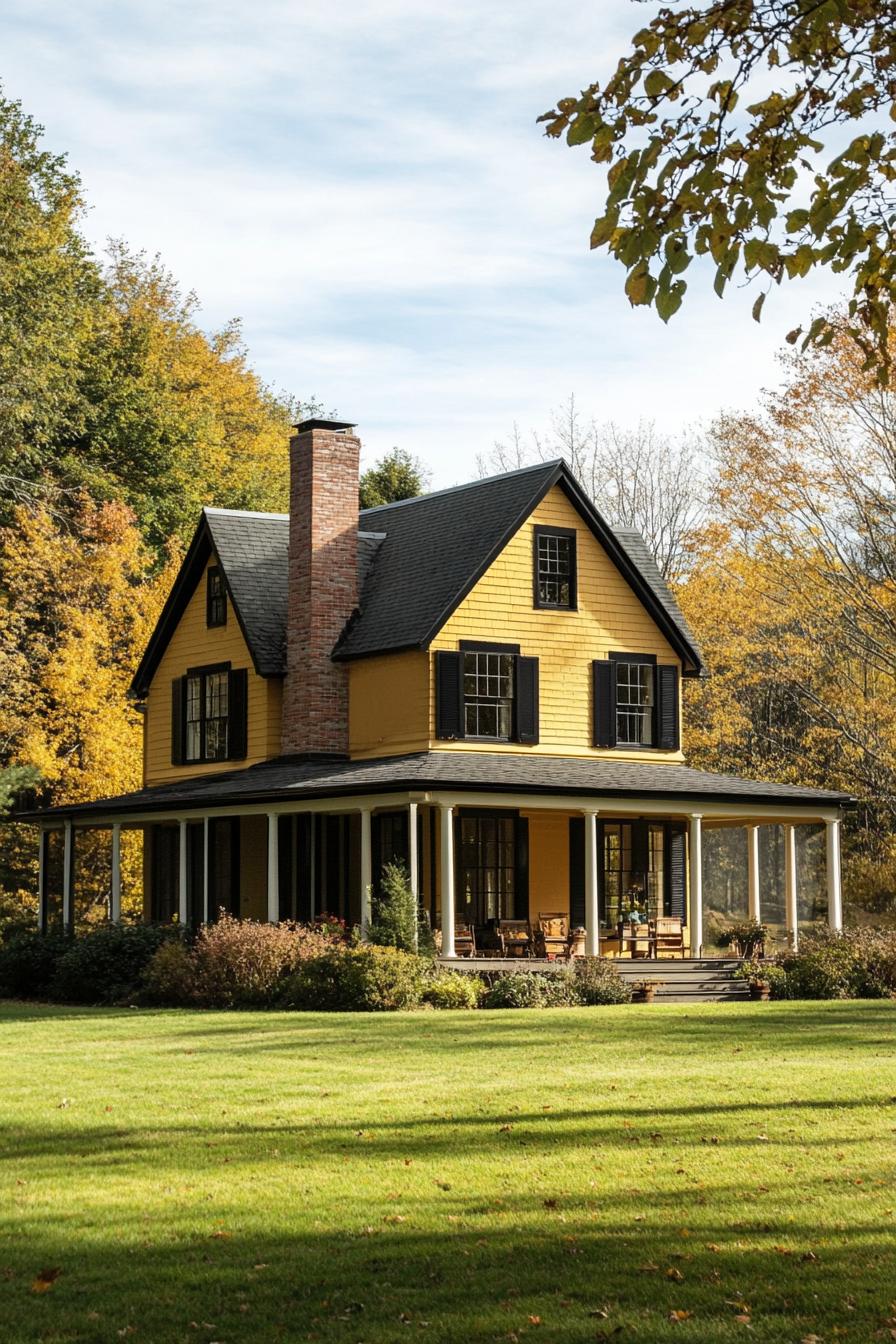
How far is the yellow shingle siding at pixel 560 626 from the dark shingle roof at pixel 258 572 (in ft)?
14.8

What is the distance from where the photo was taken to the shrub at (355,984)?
77.4 ft

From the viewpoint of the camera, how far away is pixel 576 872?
31.1 meters

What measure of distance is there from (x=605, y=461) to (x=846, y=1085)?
135 feet

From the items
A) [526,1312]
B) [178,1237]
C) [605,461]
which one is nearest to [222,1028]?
[178,1237]

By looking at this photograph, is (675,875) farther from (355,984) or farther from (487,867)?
(355,984)

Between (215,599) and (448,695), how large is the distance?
23.4 ft

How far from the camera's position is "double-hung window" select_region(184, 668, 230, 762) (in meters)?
34.5

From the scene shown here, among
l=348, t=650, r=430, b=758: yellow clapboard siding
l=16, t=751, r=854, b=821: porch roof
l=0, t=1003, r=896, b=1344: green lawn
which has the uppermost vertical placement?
l=348, t=650, r=430, b=758: yellow clapboard siding

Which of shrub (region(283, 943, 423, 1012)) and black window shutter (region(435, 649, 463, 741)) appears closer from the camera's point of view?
shrub (region(283, 943, 423, 1012))

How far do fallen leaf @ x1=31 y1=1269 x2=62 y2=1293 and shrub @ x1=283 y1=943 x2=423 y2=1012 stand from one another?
15.1 meters

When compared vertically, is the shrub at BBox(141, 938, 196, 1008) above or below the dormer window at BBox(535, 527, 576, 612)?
below

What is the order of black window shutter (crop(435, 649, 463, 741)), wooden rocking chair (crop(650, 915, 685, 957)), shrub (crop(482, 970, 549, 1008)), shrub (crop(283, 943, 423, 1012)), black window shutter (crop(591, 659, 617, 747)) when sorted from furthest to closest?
black window shutter (crop(591, 659, 617, 747)) < black window shutter (crop(435, 649, 463, 741)) < wooden rocking chair (crop(650, 915, 685, 957)) < shrub (crop(482, 970, 549, 1008)) < shrub (crop(283, 943, 423, 1012))

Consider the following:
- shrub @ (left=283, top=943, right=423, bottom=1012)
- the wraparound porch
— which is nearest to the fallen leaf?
shrub @ (left=283, top=943, right=423, bottom=1012)

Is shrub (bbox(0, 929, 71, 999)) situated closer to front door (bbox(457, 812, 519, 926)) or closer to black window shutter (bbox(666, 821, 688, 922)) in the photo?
front door (bbox(457, 812, 519, 926))
